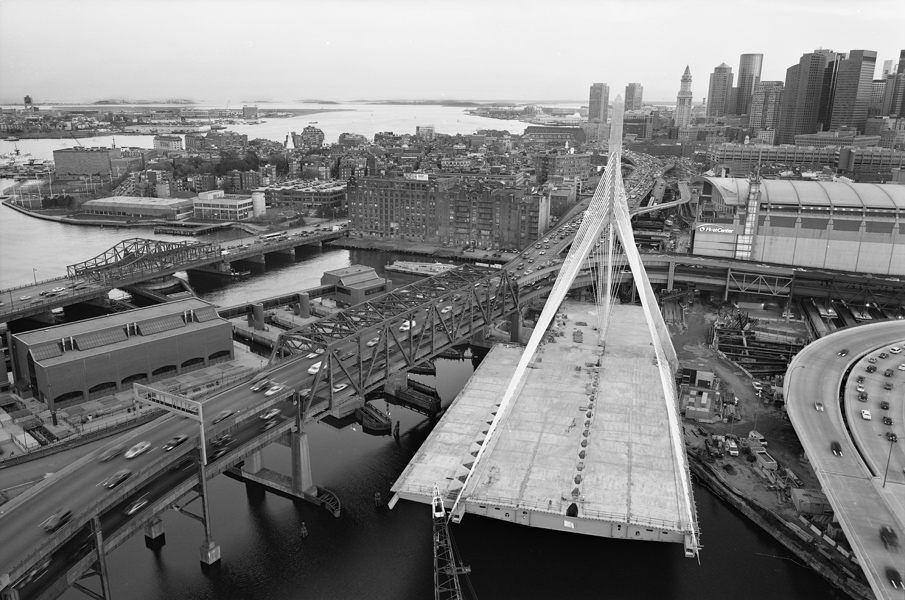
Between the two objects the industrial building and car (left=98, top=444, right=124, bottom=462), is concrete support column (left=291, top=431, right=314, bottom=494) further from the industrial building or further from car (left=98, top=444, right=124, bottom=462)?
the industrial building

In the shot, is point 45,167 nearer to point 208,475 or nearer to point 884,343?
point 208,475

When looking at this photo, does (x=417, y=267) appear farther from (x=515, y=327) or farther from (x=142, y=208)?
(x=142, y=208)

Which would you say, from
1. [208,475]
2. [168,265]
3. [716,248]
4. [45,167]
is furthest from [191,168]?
[208,475]

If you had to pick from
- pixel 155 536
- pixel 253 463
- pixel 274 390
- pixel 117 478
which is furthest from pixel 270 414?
pixel 117 478

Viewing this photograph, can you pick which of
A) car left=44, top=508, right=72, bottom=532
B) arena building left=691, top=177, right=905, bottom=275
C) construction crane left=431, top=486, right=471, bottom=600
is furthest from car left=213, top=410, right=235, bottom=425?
arena building left=691, top=177, right=905, bottom=275

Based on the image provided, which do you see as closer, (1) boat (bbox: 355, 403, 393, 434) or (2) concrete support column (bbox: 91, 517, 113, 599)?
(2) concrete support column (bbox: 91, 517, 113, 599)

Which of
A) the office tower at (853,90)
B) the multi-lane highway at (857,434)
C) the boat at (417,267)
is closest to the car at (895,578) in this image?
the multi-lane highway at (857,434)

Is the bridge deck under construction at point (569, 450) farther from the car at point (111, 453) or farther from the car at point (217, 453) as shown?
the car at point (111, 453)
